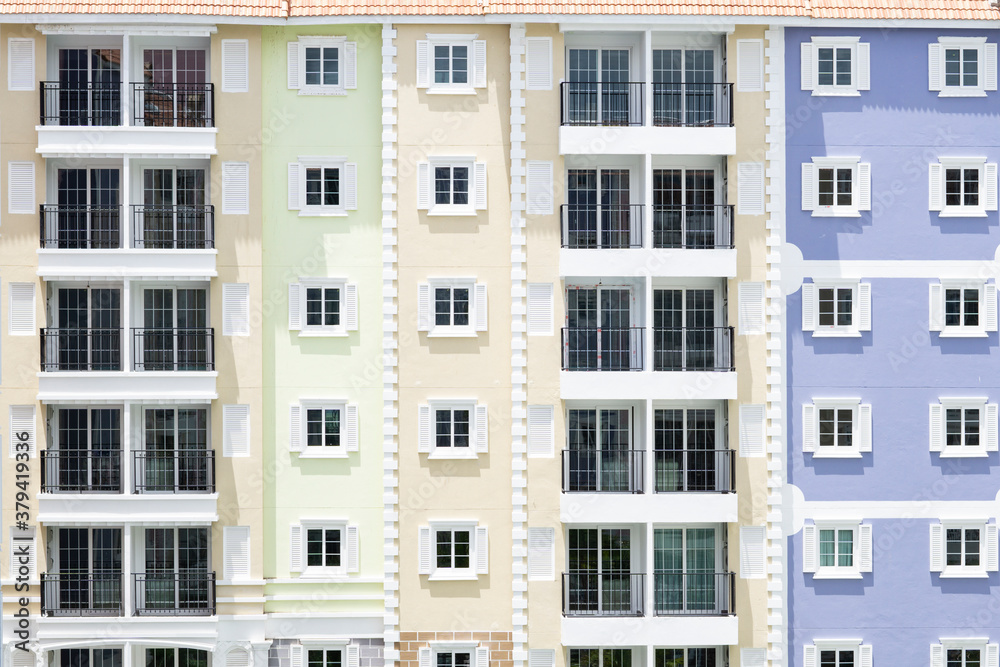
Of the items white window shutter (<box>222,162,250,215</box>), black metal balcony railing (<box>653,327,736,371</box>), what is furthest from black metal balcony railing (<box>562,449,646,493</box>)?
white window shutter (<box>222,162,250,215</box>)

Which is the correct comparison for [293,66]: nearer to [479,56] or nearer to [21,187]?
[479,56]

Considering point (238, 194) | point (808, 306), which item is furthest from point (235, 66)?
point (808, 306)

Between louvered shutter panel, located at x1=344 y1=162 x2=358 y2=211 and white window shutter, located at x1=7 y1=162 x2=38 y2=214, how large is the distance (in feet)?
22.7

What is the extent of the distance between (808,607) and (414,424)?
986 centimetres

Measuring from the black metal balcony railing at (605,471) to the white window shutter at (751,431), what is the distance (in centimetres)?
228

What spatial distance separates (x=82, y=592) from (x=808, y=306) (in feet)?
57.7

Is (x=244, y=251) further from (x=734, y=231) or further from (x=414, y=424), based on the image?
(x=734, y=231)

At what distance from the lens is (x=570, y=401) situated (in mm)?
21000

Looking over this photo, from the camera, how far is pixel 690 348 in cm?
2142

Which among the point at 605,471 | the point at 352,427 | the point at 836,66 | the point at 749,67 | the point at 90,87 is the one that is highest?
the point at 836,66

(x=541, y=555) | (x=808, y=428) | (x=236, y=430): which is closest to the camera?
(x=541, y=555)

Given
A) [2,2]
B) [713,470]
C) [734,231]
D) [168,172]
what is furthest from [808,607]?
[2,2]

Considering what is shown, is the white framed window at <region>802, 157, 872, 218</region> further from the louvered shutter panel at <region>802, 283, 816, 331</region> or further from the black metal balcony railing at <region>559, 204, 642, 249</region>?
the black metal balcony railing at <region>559, 204, 642, 249</region>

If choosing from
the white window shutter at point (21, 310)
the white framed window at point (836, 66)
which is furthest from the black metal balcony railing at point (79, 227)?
the white framed window at point (836, 66)
